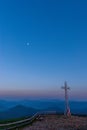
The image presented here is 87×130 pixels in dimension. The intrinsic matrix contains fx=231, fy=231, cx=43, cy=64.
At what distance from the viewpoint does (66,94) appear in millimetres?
48781

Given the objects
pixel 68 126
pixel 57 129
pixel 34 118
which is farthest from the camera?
pixel 34 118

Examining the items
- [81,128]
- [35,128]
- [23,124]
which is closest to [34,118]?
[23,124]

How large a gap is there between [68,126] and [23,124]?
24.0 feet

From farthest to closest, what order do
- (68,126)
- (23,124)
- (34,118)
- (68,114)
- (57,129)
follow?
(68,114) → (34,118) → (23,124) → (68,126) → (57,129)

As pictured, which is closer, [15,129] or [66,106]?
[15,129]

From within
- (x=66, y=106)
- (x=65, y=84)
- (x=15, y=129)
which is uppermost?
(x=65, y=84)

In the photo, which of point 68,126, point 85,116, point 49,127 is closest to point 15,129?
point 49,127

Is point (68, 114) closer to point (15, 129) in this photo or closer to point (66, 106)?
point (66, 106)

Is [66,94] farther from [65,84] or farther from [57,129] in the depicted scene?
[57,129]

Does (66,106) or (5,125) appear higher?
(66,106)

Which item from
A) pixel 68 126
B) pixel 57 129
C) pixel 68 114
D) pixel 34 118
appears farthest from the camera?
pixel 68 114

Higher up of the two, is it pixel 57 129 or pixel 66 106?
pixel 66 106

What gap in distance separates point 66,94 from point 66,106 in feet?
8.72

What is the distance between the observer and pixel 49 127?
110 ft
